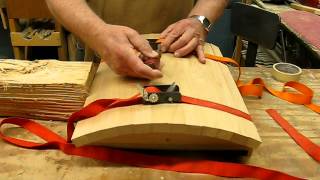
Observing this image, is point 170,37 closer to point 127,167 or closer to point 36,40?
point 127,167

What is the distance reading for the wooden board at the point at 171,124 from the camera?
2.48 feet

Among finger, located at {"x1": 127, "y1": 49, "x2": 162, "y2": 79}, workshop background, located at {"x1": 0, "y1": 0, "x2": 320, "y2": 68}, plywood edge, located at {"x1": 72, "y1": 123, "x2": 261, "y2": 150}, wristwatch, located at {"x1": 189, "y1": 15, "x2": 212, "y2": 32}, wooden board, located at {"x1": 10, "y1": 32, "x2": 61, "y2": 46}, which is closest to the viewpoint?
plywood edge, located at {"x1": 72, "y1": 123, "x2": 261, "y2": 150}

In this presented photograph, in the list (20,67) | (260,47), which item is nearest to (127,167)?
(20,67)

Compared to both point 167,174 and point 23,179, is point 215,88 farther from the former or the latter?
point 23,179

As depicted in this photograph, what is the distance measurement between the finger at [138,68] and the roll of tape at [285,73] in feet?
1.71

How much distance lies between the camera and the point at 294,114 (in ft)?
3.50

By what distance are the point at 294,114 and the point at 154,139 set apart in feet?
1.53

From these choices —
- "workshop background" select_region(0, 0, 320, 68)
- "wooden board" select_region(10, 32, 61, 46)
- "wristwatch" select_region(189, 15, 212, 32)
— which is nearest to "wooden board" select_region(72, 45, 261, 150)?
"wristwatch" select_region(189, 15, 212, 32)

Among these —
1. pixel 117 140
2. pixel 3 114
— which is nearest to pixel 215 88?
pixel 117 140

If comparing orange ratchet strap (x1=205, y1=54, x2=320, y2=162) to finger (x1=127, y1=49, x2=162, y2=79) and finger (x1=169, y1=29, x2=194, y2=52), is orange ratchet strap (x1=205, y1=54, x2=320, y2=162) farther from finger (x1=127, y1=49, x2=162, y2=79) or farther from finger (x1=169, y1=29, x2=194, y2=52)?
finger (x1=127, y1=49, x2=162, y2=79)

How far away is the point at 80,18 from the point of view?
3.32 feet

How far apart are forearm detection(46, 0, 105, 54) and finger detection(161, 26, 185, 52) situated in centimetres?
20

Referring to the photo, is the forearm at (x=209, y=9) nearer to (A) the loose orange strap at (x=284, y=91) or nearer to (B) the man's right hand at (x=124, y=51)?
(A) the loose orange strap at (x=284, y=91)

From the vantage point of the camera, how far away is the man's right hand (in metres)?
0.87
